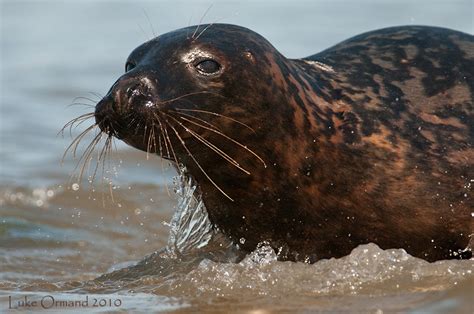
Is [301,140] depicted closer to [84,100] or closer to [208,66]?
[208,66]

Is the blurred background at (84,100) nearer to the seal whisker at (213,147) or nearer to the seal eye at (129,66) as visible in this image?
the seal eye at (129,66)

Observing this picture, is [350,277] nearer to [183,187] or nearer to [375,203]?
[375,203]

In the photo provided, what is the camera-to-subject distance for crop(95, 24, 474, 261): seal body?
6215mm

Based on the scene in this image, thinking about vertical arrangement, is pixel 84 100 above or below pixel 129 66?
below

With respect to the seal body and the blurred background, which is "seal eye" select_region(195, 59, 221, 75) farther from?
the blurred background

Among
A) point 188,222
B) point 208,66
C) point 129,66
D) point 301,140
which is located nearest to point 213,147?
point 208,66

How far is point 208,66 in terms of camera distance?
6316 mm

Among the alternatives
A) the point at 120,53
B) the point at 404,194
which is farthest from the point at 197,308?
the point at 120,53

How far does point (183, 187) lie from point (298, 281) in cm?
88

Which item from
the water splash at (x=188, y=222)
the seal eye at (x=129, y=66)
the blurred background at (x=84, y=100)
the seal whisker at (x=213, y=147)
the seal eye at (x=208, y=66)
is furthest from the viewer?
the blurred background at (x=84, y=100)

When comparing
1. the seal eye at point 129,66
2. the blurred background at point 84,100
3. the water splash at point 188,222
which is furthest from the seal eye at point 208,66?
the blurred background at point 84,100

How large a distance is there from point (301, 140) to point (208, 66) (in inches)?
25.8

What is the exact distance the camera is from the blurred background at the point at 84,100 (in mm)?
9000

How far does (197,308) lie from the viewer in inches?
250
